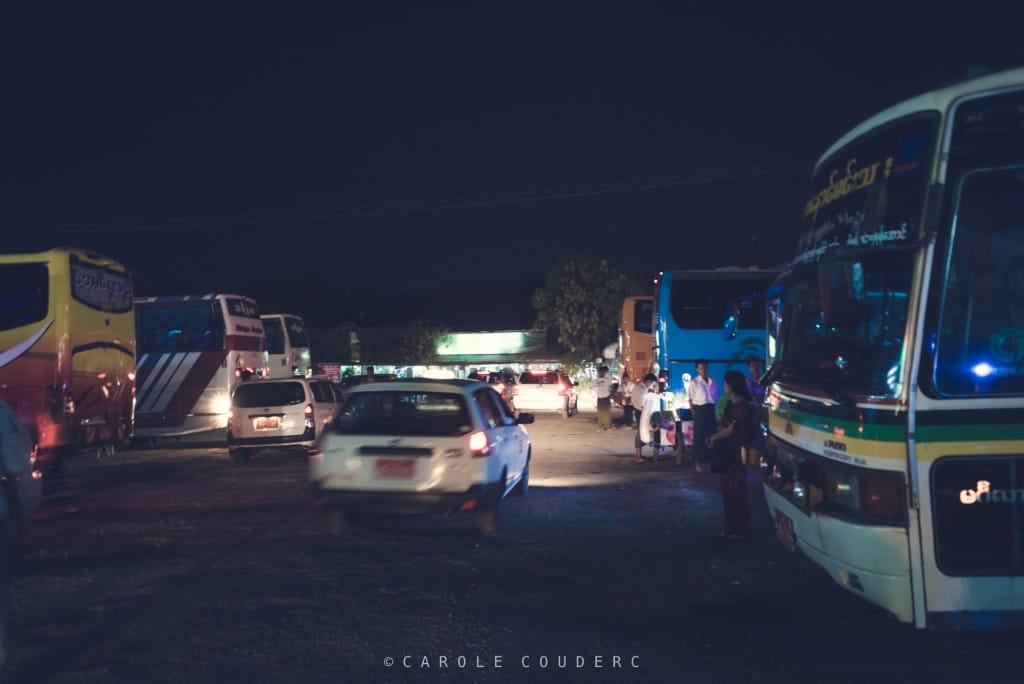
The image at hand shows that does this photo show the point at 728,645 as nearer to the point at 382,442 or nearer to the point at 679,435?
the point at 382,442

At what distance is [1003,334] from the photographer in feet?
16.6

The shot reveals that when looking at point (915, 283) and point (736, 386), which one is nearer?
point (915, 283)

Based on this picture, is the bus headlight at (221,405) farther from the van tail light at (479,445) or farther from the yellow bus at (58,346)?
the van tail light at (479,445)

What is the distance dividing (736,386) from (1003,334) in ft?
12.3

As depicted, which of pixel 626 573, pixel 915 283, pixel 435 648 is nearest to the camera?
pixel 915 283

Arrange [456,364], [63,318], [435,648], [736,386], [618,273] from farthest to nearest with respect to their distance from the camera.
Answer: [456,364] → [618,273] → [63,318] → [736,386] → [435,648]

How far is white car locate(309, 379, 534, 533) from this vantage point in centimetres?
871

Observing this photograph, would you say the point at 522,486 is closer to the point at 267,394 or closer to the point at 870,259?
the point at 267,394

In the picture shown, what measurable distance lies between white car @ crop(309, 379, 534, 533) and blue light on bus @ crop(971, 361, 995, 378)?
500cm

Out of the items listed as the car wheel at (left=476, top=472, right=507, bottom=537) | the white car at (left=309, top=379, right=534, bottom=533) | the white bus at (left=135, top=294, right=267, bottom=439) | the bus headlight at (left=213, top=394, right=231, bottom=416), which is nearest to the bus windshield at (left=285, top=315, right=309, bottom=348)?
the white bus at (left=135, top=294, right=267, bottom=439)

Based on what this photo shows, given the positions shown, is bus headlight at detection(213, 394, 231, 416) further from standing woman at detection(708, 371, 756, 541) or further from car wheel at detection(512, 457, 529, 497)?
standing woman at detection(708, 371, 756, 541)

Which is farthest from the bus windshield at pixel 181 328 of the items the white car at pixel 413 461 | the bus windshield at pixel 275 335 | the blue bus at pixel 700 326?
the white car at pixel 413 461

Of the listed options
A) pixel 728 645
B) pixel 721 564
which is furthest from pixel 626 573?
pixel 728 645

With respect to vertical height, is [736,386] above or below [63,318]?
below
